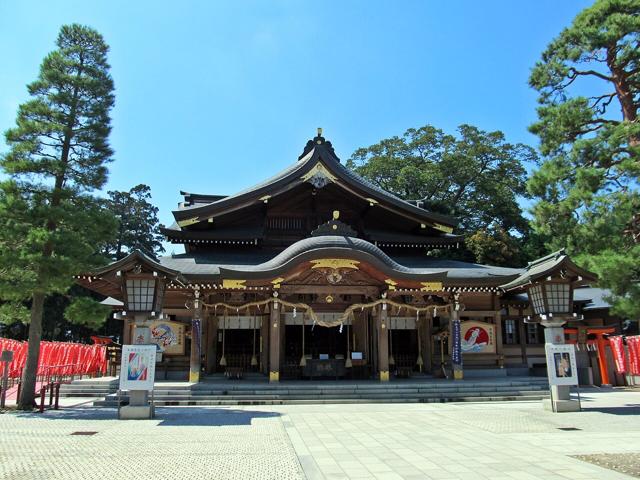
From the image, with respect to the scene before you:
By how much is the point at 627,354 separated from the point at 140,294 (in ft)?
65.3

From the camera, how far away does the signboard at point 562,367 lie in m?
13.6

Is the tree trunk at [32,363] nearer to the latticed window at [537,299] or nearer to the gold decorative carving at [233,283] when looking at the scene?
the gold decorative carving at [233,283]

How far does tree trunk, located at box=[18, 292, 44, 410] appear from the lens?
1422 cm

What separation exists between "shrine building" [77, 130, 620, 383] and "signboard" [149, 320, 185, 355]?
0.14ft

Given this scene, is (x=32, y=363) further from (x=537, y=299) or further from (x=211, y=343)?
(x=537, y=299)

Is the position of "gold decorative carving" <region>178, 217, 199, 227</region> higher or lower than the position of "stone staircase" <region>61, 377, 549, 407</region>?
higher

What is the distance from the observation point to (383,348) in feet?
61.8

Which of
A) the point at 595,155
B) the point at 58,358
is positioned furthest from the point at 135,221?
the point at 595,155

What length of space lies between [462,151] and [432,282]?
32.5 m

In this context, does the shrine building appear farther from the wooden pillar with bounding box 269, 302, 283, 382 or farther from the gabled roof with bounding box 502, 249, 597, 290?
the gabled roof with bounding box 502, 249, 597, 290

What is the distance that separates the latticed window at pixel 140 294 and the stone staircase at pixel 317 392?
3.87 meters

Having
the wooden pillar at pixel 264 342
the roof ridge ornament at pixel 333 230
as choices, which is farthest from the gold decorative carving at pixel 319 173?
the wooden pillar at pixel 264 342

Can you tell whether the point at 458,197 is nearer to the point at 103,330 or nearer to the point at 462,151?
the point at 462,151

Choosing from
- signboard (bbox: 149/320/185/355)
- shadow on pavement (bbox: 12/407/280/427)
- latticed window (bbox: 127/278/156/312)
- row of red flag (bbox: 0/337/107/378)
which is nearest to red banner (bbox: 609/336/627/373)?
shadow on pavement (bbox: 12/407/280/427)
